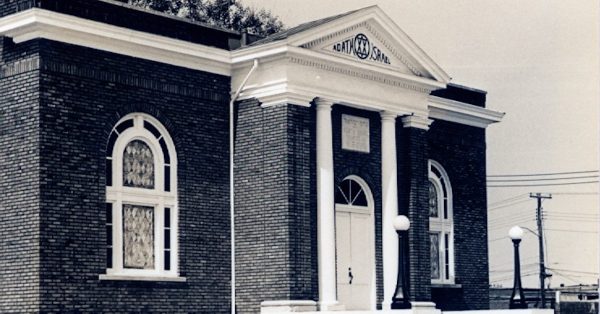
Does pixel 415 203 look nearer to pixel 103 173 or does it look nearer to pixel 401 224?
pixel 401 224

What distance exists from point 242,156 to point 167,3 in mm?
18714

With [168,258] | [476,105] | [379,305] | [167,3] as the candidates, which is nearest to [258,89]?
[168,258]

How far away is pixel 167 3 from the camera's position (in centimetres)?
4534

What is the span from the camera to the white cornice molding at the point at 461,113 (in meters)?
34.0

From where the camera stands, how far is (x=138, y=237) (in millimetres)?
25891

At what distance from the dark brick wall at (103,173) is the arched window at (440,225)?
8.78m

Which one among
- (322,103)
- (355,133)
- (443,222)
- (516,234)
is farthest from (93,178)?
(443,222)

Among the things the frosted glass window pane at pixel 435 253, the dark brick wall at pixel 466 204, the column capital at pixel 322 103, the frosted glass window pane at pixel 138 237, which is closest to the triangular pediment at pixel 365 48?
the column capital at pixel 322 103

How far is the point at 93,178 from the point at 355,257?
7209mm

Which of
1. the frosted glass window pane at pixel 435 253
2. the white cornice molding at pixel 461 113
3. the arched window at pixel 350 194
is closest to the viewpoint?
the arched window at pixel 350 194

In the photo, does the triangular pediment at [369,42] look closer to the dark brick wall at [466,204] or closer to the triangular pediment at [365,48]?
the triangular pediment at [365,48]

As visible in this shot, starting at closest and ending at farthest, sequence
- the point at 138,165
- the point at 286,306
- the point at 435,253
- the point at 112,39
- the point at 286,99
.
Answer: the point at 112,39
the point at 138,165
the point at 286,306
the point at 286,99
the point at 435,253

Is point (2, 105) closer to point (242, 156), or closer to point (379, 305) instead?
point (242, 156)

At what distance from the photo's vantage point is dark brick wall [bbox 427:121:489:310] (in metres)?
34.8
